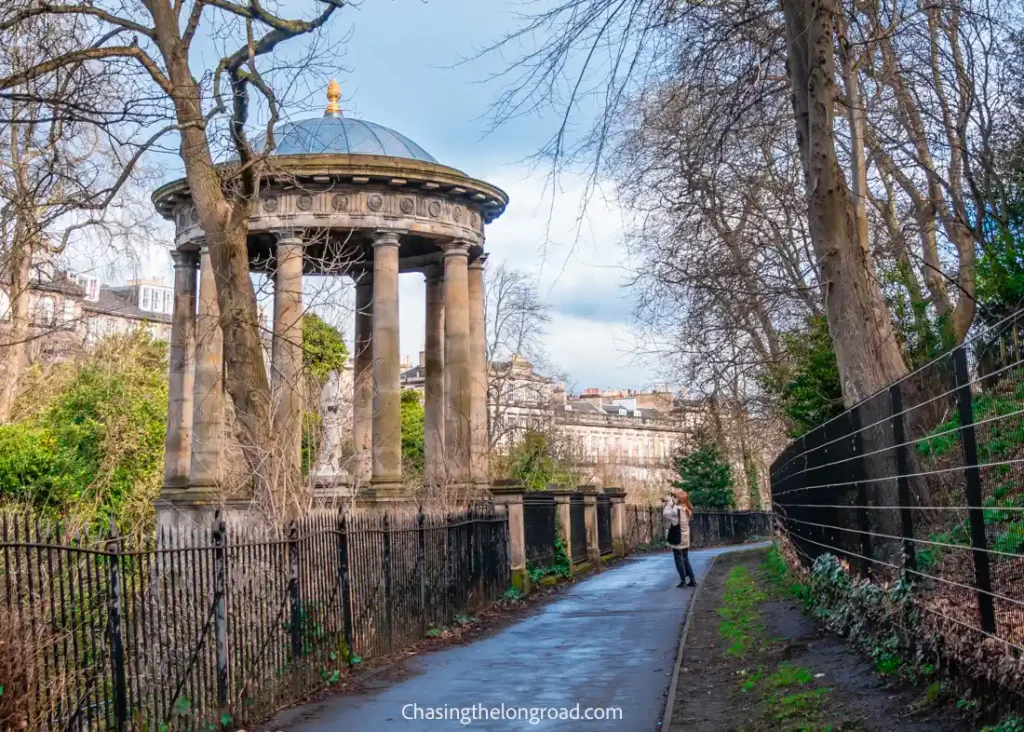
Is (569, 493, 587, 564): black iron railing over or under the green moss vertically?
over

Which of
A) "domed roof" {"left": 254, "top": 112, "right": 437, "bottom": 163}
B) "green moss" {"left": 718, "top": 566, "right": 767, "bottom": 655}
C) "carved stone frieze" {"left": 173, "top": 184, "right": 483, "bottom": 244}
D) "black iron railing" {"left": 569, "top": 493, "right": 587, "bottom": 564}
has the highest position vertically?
"domed roof" {"left": 254, "top": 112, "right": 437, "bottom": 163}

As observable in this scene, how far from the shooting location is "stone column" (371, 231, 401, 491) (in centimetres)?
2747

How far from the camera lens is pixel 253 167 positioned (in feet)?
47.5

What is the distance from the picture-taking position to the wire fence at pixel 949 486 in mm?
6426

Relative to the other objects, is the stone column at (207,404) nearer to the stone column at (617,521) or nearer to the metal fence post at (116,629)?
the stone column at (617,521)

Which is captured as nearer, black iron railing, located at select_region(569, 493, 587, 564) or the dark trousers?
the dark trousers

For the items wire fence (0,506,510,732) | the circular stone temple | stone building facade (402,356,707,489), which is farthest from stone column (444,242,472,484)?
stone building facade (402,356,707,489)

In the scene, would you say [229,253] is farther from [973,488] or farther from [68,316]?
[68,316]

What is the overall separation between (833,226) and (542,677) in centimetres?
532

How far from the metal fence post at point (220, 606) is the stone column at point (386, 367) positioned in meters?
17.9

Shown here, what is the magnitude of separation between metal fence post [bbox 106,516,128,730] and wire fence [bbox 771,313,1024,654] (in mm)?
5211

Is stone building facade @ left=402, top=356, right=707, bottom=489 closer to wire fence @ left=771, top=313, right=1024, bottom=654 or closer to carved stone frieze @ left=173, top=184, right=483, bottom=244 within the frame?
carved stone frieze @ left=173, top=184, right=483, bottom=244

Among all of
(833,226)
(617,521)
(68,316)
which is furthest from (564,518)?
(68,316)

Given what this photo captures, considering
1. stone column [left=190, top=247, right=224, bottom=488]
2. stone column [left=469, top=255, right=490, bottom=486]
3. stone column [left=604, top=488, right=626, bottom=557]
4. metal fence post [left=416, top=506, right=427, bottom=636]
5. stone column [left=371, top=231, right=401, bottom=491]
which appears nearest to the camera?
metal fence post [left=416, top=506, right=427, bottom=636]
